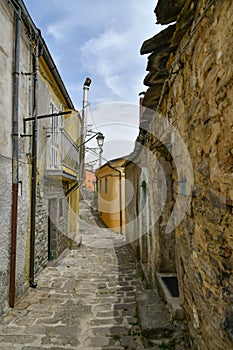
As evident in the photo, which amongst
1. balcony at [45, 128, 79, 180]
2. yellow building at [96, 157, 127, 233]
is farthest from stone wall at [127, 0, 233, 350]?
yellow building at [96, 157, 127, 233]

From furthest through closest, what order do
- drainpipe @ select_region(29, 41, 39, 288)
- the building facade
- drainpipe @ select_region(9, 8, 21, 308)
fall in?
drainpipe @ select_region(29, 41, 39, 288) → drainpipe @ select_region(9, 8, 21, 308) → the building facade

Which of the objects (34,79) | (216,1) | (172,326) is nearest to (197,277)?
(172,326)

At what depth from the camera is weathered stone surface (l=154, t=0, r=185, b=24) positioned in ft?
7.34

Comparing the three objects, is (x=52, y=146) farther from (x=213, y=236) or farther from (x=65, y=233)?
(x=213, y=236)

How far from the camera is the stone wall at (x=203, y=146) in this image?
65.7 inches

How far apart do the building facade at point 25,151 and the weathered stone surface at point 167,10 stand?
3119mm

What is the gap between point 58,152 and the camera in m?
7.86

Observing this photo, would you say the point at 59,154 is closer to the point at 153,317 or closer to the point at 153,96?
the point at 153,96

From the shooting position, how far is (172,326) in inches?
119

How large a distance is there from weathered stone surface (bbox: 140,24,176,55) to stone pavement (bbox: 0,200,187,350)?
3.30m

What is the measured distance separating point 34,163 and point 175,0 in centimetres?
440

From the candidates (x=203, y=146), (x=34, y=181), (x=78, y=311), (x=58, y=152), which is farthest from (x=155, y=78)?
(x=58, y=152)

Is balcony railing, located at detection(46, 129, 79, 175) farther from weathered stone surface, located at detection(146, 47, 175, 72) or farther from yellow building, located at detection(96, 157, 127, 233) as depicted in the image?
yellow building, located at detection(96, 157, 127, 233)

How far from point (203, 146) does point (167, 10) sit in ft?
4.30
